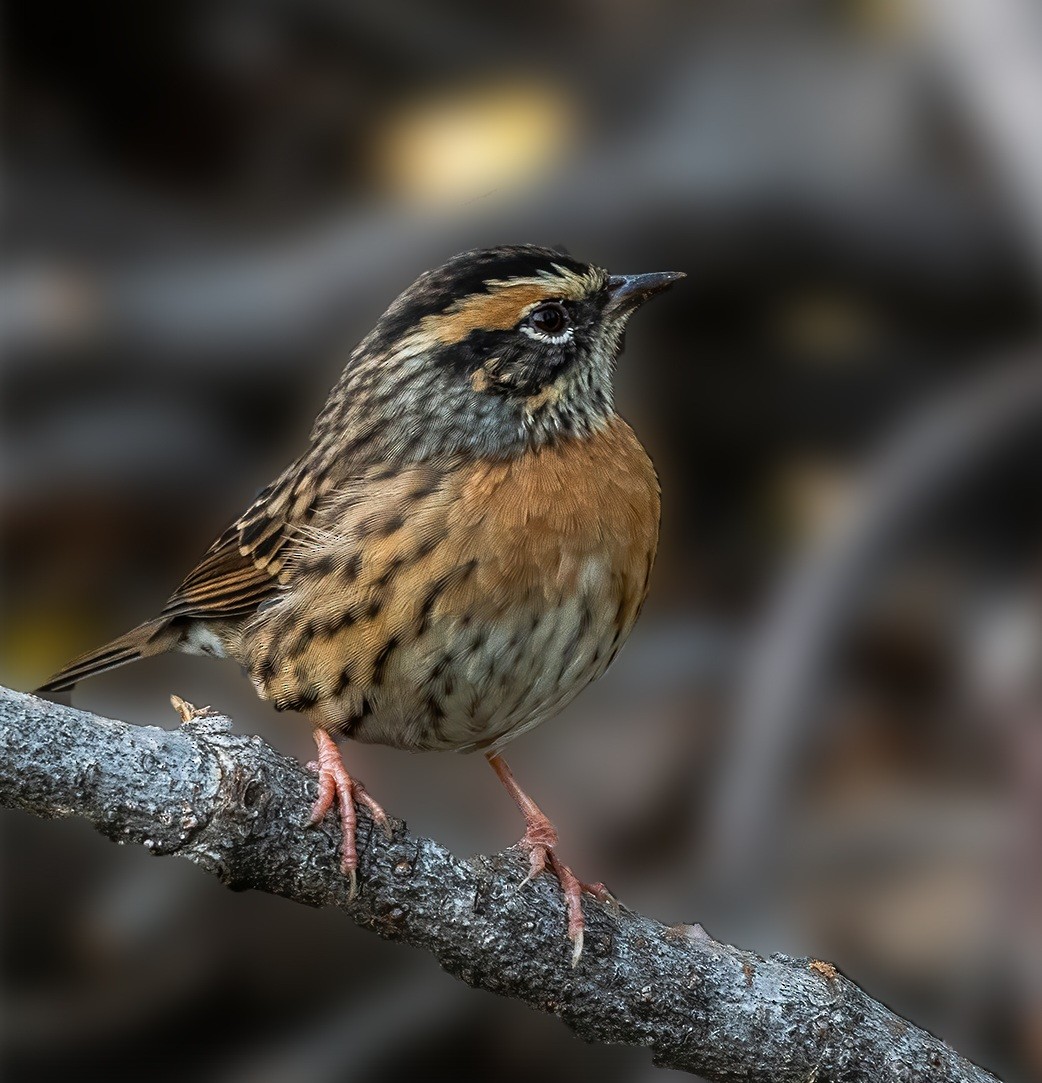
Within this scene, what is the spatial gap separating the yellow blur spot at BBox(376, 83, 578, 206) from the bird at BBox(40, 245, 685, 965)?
2301mm

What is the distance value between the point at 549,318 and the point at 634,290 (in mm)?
153

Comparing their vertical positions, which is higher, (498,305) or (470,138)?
(470,138)

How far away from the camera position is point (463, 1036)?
4.28 m

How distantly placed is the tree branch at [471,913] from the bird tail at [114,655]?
0.87 meters

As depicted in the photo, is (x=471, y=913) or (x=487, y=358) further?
(x=487, y=358)

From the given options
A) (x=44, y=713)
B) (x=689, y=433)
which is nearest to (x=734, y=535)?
(x=689, y=433)

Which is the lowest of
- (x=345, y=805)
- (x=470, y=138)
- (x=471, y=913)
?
(x=471, y=913)

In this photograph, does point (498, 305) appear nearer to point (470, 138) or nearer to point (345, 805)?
point (345, 805)

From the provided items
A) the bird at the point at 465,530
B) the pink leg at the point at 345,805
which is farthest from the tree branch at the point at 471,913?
the bird at the point at 465,530

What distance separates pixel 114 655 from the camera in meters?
2.93

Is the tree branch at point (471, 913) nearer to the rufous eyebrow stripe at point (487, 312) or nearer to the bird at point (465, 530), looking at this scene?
the bird at point (465, 530)

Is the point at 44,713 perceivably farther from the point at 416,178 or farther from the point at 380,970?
the point at 416,178

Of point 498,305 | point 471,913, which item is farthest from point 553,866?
point 498,305

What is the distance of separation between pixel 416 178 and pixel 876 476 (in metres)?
1.60
